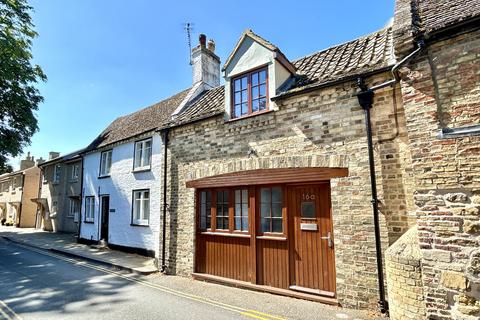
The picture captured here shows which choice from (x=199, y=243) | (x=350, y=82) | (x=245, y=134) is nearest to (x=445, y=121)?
(x=350, y=82)

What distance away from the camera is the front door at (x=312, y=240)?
6.50m

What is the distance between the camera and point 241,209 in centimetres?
824

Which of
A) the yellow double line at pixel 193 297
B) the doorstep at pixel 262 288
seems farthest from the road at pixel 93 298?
the doorstep at pixel 262 288

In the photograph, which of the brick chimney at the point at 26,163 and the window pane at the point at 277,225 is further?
the brick chimney at the point at 26,163

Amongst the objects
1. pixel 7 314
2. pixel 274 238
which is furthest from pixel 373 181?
pixel 7 314

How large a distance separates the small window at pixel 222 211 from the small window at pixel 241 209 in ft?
1.34

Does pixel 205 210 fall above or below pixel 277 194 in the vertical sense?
below

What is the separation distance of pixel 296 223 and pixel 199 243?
11.8 ft

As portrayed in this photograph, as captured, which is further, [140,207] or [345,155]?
[140,207]

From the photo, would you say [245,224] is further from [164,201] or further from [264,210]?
[164,201]

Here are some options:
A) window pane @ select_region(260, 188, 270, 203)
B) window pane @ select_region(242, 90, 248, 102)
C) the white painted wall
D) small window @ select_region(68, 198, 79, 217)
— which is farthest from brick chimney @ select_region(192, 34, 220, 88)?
small window @ select_region(68, 198, 79, 217)

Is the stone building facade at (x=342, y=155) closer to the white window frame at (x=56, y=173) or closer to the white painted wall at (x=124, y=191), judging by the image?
the white painted wall at (x=124, y=191)

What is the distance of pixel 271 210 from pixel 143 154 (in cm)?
871

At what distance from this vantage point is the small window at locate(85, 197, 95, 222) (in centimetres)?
1689
